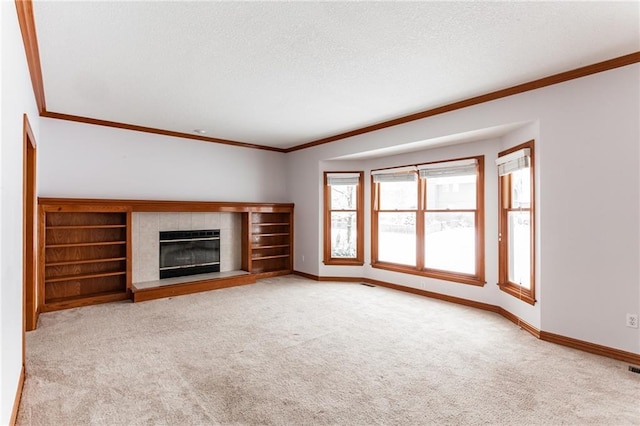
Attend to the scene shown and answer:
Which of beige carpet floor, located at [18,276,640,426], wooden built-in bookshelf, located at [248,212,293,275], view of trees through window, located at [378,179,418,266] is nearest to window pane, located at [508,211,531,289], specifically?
beige carpet floor, located at [18,276,640,426]

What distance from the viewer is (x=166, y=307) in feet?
15.3

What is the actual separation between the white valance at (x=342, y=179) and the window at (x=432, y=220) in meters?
0.37

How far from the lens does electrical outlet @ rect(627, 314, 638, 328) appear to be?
9.73ft

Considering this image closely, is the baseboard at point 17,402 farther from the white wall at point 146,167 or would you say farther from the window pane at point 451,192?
the window pane at point 451,192

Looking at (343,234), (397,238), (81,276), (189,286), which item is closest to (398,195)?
(397,238)

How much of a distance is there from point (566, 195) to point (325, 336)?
277 cm

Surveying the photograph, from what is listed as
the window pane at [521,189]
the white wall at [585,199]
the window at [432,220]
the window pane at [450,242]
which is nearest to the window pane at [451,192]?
the window at [432,220]

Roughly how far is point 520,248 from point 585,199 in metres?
1.04

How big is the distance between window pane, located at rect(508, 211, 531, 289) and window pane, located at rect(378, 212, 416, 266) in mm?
1545

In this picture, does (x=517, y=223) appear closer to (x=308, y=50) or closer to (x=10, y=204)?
(x=308, y=50)

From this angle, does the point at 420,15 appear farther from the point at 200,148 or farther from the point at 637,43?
the point at 200,148

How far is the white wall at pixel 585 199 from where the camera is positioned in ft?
9.87

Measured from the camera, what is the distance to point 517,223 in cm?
419

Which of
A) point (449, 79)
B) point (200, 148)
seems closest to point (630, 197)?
point (449, 79)
